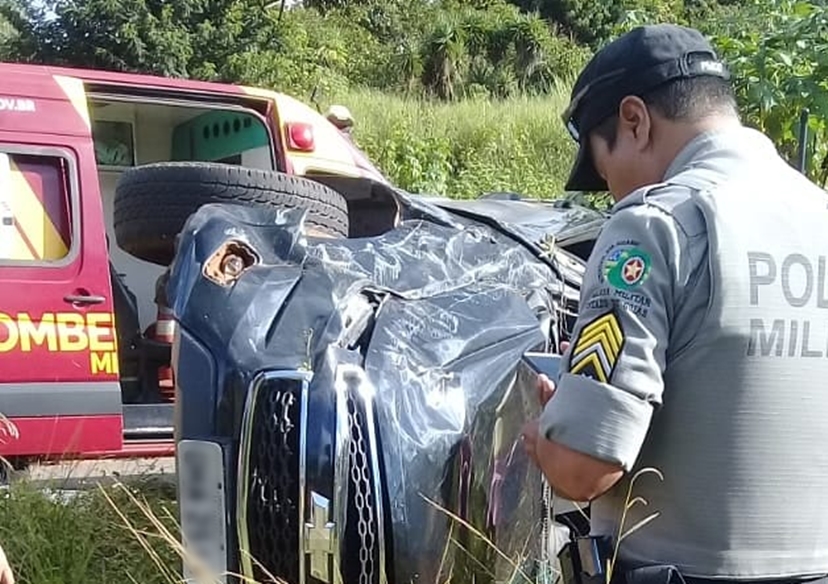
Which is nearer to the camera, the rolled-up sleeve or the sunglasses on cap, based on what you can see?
the rolled-up sleeve

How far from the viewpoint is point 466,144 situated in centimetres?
1589

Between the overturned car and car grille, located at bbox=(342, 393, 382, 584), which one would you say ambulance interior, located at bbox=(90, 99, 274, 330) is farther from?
car grille, located at bbox=(342, 393, 382, 584)

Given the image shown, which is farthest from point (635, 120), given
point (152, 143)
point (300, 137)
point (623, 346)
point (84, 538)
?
point (152, 143)

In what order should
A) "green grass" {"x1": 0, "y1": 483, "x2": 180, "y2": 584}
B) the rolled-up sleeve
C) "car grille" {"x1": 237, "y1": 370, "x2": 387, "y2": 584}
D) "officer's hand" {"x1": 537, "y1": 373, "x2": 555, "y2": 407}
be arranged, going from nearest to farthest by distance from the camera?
the rolled-up sleeve < "officer's hand" {"x1": 537, "y1": 373, "x2": 555, "y2": 407} < "car grille" {"x1": 237, "y1": 370, "x2": 387, "y2": 584} < "green grass" {"x1": 0, "y1": 483, "x2": 180, "y2": 584}

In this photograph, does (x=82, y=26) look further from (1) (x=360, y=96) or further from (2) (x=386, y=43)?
(2) (x=386, y=43)

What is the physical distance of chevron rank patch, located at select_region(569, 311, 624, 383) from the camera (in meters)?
1.74

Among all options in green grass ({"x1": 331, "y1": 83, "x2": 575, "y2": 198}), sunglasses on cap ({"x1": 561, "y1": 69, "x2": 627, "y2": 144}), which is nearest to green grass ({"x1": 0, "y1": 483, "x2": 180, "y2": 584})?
sunglasses on cap ({"x1": 561, "y1": 69, "x2": 627, "y2": 144})

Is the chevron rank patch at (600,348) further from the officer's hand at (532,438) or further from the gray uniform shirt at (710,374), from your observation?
the officer's hand at (532,438)

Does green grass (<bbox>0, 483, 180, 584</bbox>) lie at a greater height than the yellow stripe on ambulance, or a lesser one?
lesser

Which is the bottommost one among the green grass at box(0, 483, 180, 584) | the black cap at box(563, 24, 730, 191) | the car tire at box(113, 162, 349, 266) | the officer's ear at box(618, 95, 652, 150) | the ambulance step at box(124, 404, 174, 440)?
the ambulance step at box(124, 404, 174, 440)

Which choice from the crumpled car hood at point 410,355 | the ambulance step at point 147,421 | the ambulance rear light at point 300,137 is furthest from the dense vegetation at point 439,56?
the crumpled car hood at point 410,355

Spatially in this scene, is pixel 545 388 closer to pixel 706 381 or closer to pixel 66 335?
pixel 706 381

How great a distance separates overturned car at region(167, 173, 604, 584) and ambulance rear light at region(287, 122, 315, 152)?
266 centimetres

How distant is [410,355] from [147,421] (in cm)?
268
